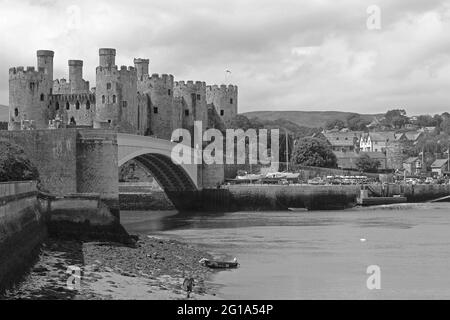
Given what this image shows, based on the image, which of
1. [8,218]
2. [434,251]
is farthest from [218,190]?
[8,218]

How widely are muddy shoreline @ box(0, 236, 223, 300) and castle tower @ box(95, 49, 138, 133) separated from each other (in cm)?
3959

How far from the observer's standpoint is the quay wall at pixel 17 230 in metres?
23.5

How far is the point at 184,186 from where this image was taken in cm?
7075

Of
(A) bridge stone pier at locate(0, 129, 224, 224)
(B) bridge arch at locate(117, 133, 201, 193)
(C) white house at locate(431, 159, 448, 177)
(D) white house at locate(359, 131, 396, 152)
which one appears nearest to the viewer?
(A) bridge stone pier at locate(0, 129, 224, 224)

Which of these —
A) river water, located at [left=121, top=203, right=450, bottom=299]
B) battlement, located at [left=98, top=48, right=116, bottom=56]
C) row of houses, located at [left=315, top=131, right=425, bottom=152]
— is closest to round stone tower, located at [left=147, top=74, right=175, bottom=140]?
battlement, located at [left=98, top=48, right=116, bottom=56]

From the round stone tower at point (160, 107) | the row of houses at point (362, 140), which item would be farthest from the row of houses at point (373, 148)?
the round stone tower at point (160, 107)

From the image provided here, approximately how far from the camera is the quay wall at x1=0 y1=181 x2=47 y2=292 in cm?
2348

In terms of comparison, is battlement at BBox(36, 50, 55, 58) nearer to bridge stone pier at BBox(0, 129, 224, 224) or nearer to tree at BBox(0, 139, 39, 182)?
bridge stone pier at BBox(0, 129, 224, 224)

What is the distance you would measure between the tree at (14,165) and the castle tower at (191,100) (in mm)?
47920

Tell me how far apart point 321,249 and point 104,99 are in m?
40.6

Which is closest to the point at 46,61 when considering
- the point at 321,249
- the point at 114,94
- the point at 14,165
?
the point at 114,94

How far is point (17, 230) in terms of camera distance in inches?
1038

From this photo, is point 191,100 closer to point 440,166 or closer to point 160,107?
point 160,107

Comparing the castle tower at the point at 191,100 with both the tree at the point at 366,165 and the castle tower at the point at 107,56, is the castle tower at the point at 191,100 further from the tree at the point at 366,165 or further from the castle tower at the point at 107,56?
the tree at the point at 366,165
